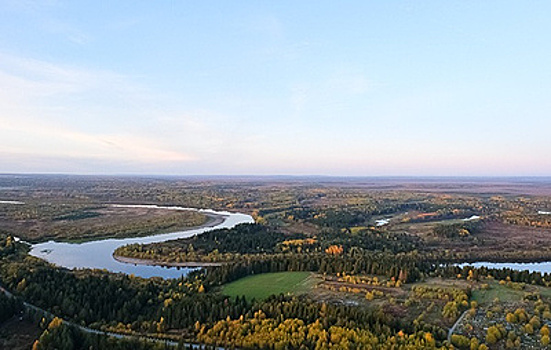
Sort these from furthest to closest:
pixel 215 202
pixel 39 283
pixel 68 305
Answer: pixel 215 202 → pixel 39 283 → pixel 68 305

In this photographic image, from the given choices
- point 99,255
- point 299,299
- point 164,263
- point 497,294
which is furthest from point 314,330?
point 99,255

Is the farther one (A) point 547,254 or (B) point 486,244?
(B) point 486,244

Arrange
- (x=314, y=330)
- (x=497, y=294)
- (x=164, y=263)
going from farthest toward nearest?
1. (x=164, y=263)
2. (x=497, y=294)
3. (x=314, y=330)

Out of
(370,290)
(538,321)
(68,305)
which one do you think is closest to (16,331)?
(68,305)

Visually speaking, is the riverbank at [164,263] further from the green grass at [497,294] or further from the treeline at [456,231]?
the treeline at [456,231]

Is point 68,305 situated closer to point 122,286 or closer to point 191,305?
point 122,286

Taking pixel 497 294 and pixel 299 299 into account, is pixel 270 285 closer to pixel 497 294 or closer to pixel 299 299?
pixel 299 299

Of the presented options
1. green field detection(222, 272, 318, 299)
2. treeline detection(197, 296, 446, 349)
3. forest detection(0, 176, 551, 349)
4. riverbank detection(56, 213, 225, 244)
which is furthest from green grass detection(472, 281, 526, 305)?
riverbank detection(56, 213, 225, 244)

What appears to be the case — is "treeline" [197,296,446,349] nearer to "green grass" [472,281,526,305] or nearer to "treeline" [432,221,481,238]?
"green grass" [472,281,526,305]

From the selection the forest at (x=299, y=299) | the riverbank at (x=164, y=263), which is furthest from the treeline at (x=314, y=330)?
the riverbank at (x=164, y=263)
